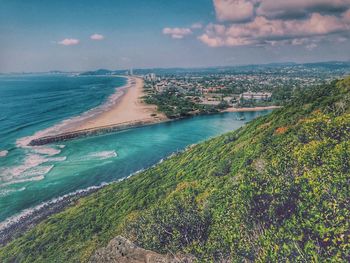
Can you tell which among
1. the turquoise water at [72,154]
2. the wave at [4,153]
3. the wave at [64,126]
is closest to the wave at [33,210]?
the turquoise water at [72,154]

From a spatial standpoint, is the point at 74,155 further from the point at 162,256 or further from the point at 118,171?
the point at 162,256

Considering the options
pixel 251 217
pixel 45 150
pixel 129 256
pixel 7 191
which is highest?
pixel 251 217

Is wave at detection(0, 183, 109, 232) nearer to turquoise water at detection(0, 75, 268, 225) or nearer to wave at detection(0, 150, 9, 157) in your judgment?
turquoise water at detection(0, 75, 268, 225)

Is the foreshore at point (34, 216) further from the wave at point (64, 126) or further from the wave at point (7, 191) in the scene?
the wave at point (64, 126)

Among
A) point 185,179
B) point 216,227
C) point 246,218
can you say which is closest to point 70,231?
point 185,179

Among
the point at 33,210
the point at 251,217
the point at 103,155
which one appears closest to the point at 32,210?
the point at 33,210

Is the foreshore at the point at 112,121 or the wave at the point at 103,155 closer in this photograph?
the wave at the point at 103,155

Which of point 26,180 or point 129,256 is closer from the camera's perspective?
point 129,256

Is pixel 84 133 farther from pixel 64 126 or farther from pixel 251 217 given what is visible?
pixel 251 217
